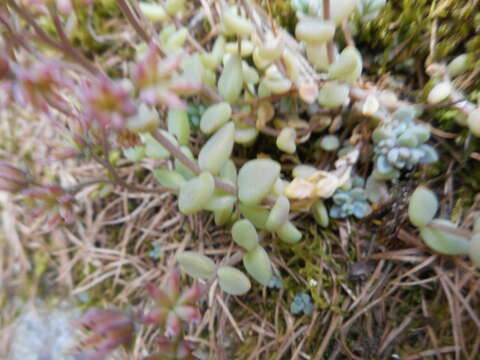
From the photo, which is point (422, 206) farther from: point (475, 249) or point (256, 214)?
point (256, 214)

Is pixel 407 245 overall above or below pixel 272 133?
below

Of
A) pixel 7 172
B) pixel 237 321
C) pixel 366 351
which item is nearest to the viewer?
pixel 7 172

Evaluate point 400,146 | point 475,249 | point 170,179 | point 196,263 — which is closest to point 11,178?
point 170,179

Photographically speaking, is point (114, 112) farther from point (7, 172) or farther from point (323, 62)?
Answer: point (323, 62)

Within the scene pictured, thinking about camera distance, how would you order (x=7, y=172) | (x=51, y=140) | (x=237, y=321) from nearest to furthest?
(x=7, y=172)
(x=237, y=321)
(x=51, y=140)

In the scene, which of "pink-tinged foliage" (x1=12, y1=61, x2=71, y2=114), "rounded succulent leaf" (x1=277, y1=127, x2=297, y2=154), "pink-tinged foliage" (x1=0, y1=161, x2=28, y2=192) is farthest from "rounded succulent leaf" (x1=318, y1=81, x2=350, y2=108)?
"pink-tinged foliage" (x1=0, y1=161, x2=28, y2=192)

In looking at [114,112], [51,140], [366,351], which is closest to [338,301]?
[366,351]
